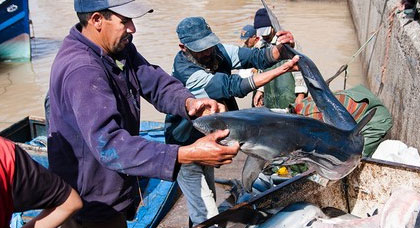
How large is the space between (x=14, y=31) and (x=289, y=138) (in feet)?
46.9

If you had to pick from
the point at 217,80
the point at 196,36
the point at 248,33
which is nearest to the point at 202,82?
the point at 217,80

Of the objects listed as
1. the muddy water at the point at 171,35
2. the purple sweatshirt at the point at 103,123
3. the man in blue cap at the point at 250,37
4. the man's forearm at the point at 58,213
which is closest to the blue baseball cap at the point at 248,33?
the man in blue cap at the point at 250,37

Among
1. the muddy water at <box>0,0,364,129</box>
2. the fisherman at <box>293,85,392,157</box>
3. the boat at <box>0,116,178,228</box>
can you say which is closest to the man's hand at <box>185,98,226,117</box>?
the boat at <box>0,116,178,228</box>

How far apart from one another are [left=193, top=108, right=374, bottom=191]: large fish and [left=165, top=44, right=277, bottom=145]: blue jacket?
102 centimetres

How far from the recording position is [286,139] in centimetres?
259

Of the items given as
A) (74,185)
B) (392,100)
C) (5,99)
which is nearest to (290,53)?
(74,185)

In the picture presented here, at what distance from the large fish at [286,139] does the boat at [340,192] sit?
0.32m

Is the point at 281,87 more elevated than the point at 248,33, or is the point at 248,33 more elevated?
the point at 248,33

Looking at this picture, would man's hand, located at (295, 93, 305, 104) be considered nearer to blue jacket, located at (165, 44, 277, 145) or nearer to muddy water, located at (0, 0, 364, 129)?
blue jacket, located at (165, 44, 277, 145)

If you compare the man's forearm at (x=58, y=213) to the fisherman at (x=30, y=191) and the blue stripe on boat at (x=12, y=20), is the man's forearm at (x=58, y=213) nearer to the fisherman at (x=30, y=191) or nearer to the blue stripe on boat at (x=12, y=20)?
the fisherman at (x=30, y=191)

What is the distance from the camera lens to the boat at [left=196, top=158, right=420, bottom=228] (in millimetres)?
3240

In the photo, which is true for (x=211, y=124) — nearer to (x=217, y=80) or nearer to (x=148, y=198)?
(x=217, y=80)

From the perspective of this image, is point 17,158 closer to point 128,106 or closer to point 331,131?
point 128,106

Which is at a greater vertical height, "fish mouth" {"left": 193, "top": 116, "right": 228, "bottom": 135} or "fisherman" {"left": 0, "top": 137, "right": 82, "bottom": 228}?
"fish mouth" {"left": 193, "top": 116, "right": 228, "bottom": 135}
